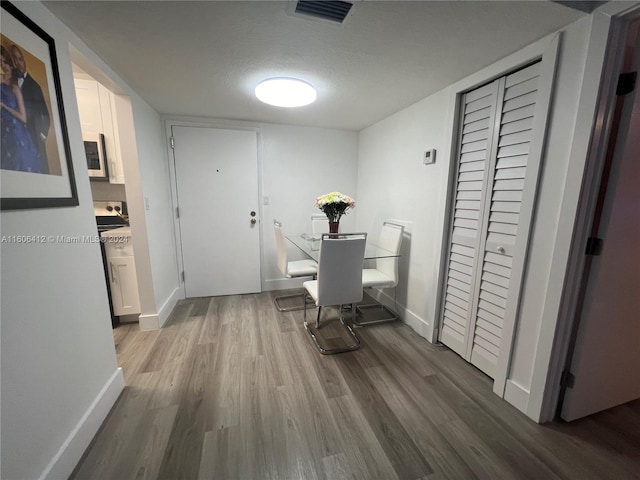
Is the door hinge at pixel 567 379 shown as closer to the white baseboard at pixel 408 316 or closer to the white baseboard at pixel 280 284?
the white baseboard at pixel 408 316

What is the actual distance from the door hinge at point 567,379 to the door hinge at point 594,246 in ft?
2.19

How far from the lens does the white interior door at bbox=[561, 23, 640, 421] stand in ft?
3.90

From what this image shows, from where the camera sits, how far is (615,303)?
1350mm

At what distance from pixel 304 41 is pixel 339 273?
150 centimetres

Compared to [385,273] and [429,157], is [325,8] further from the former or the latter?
[385,273]

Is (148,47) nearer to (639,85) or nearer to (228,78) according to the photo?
(228,78)

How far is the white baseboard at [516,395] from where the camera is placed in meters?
1.47

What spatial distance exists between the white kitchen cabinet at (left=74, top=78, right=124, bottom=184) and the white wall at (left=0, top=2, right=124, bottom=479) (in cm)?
100

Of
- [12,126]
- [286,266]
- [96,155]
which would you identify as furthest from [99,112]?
[286,266]

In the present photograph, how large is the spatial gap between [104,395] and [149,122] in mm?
2200

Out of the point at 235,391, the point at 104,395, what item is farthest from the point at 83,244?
the point at 235,391

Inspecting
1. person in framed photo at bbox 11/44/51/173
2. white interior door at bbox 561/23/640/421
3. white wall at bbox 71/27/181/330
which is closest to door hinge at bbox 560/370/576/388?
white interior door at bbox 561/23/640/421

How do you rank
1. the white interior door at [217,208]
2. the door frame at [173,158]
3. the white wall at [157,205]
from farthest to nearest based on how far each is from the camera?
the white interior door at [217,208] < the door frame at [173,158] < the white wall at [157,205]

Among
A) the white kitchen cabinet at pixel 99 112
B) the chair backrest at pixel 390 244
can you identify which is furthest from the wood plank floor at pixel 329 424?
the white kitchen cabinet at pixel 99 112
